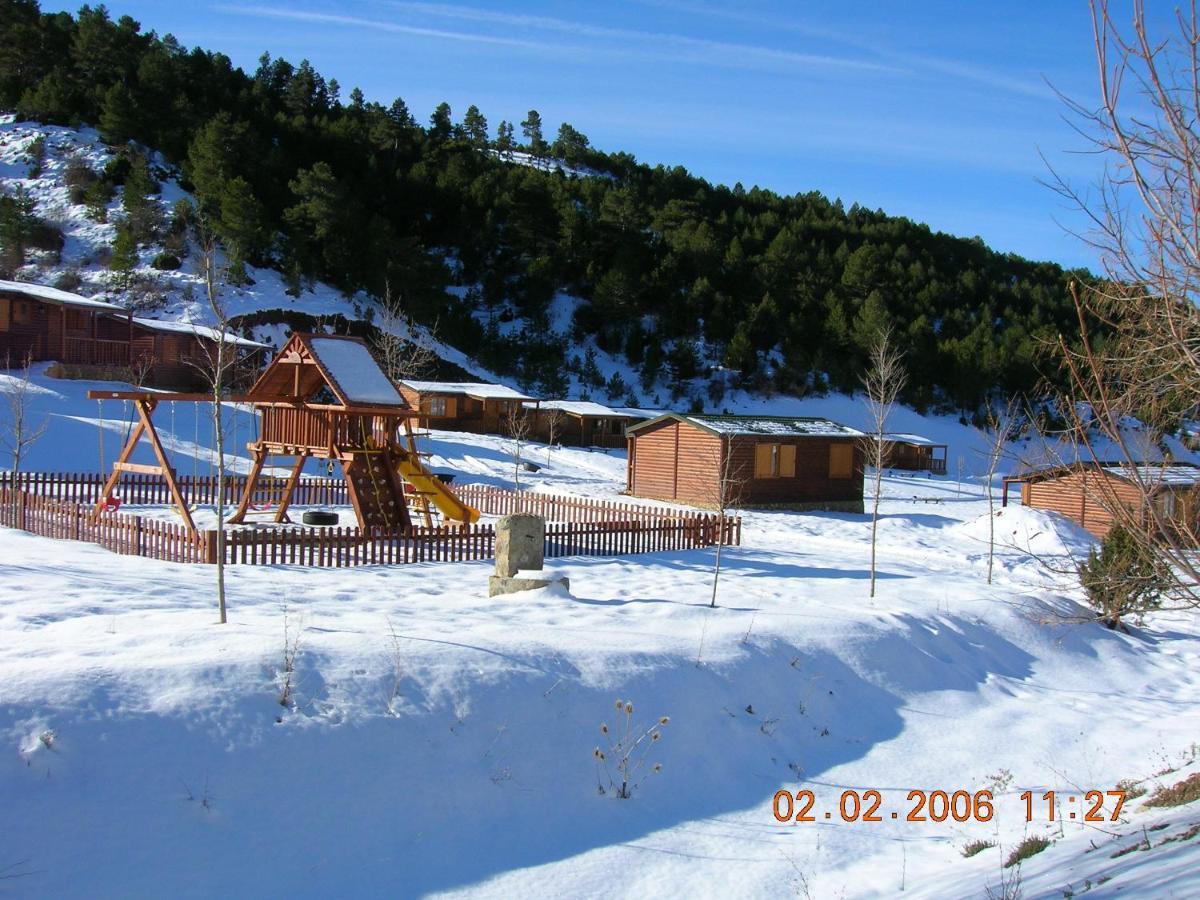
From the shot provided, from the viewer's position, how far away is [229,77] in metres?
89.5

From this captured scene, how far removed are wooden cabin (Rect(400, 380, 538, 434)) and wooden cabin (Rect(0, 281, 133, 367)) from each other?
1394cm

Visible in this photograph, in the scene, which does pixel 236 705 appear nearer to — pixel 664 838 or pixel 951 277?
pixel 664 838

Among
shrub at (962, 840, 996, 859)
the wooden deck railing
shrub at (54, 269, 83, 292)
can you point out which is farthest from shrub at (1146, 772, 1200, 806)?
shrub at (54, 269, 83, 292)

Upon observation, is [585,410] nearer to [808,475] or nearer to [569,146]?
[808,475]

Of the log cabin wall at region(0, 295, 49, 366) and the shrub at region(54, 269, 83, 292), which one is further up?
the shrub at region(54, 269, 83, 292)

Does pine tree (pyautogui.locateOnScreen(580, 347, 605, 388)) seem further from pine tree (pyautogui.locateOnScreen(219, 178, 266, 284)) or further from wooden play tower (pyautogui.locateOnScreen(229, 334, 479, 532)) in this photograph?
wooden play tower (pyautogui.locateOnScreen(229, 334, 479, 532))

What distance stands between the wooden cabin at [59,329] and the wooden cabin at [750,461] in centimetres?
2574

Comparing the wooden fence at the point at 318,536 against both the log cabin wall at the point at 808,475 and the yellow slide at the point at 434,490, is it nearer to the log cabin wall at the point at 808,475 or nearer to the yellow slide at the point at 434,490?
the yellow slide at the point at 434,490

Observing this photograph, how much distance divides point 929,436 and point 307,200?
50.3m

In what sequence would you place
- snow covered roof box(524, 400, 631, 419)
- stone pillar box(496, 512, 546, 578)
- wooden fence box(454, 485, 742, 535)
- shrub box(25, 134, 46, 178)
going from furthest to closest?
shrub box(25, 134, 46, 178) → snow covered roof box(524, 400, 631, 419) → wooden fence box(454, 485, 742, 535) → stone pillar box(496, 512, 546, 578)

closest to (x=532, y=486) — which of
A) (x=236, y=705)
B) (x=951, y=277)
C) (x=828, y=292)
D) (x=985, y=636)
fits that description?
(x=985, y=636)

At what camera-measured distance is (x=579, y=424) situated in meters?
55.5

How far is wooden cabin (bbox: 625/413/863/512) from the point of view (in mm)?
32125
